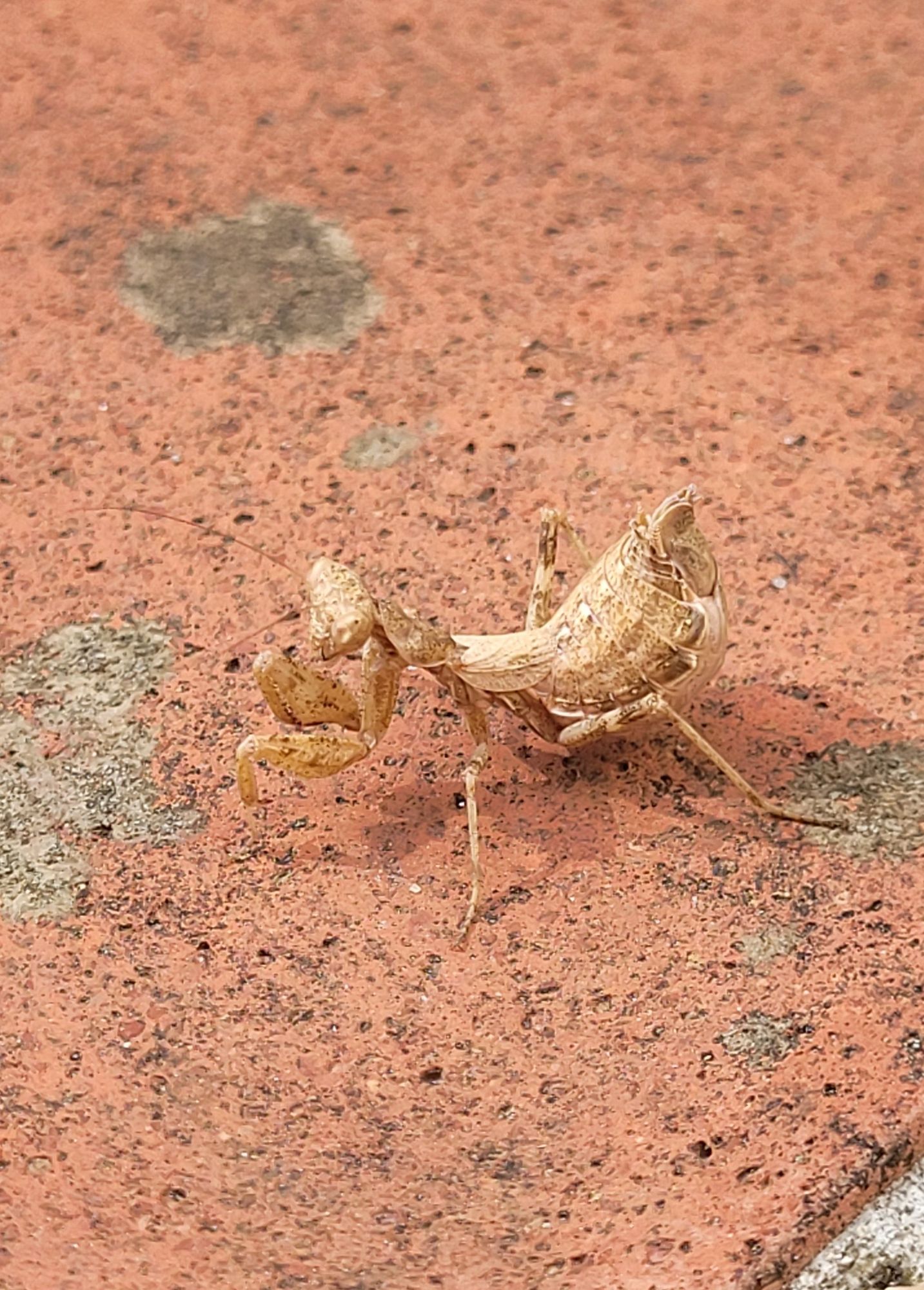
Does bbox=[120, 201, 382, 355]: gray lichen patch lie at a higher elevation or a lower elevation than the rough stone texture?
higher

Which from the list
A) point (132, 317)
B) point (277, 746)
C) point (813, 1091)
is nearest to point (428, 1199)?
point (813, 1091)

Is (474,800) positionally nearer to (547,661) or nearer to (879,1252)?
(547,661)

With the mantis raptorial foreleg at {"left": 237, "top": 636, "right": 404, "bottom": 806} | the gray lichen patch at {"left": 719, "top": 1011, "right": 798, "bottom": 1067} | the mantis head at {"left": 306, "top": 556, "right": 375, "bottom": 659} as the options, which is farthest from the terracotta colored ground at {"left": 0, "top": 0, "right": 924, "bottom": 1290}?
the mantis head at {"left": 306, "top": 556, "right": 375, "bottom": 659}

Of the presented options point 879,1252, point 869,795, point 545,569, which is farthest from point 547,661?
point 879,1252

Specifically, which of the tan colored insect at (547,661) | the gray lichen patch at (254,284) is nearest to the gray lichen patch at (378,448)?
the gray lichen patch at (254,284)

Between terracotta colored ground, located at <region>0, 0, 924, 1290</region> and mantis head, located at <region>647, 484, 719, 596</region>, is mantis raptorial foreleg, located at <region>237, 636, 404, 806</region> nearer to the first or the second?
terracotta colored ground, located at <region>0, 0, 924, 1290</region>

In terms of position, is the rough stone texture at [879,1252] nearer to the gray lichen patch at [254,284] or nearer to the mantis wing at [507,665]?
the mantis wing at [507,665]

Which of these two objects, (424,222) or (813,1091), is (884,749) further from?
(424,222)
